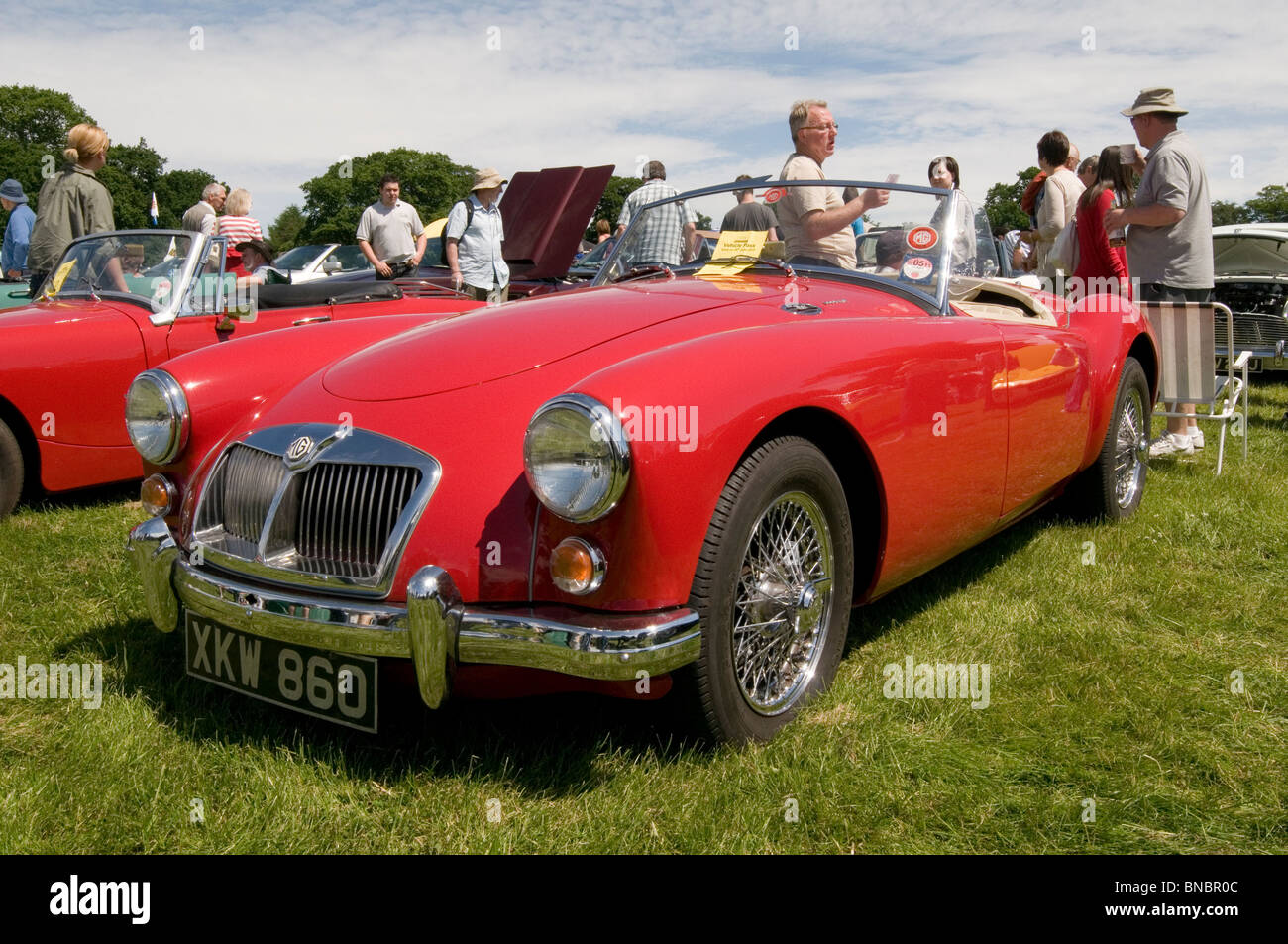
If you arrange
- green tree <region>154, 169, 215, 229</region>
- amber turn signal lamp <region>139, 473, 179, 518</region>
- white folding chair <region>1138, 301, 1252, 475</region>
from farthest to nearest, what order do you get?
green tree <region>154, 169, 215, 229</region> < white folding chair <region>1138, 301, 1252, 475</region> < amber turn signal lamp <region>139, 473, 179, 518</region>

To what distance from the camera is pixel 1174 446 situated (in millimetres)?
5961

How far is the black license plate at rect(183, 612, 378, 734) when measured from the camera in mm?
2305

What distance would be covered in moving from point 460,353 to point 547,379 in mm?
323

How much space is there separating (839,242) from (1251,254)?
821 cm

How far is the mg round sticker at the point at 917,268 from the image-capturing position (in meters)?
3.56

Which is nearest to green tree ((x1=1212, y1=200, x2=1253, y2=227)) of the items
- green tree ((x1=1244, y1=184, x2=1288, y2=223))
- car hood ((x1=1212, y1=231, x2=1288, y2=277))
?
green tree ((x1=1244, y1=184, x2=1288, y2=223))

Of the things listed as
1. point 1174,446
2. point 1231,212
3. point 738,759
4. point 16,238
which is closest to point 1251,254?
point 1174,446

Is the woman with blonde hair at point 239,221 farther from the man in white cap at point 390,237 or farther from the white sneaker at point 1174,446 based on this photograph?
the white sneaker at point 1174,446

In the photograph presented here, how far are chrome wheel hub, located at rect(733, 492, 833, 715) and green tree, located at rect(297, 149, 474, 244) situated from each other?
64921mm

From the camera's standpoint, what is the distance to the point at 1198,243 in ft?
19.0

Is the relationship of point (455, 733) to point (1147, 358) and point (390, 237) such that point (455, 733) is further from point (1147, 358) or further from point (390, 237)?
point (390, 237)

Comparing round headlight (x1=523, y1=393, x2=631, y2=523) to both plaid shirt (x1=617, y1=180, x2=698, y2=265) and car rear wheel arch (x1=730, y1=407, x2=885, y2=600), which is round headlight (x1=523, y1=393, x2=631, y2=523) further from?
plaid shirt (x1=617, y1=180, x2=698, y2=265)

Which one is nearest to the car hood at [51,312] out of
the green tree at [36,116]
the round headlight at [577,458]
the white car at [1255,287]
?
the round headlight at [577,458]
